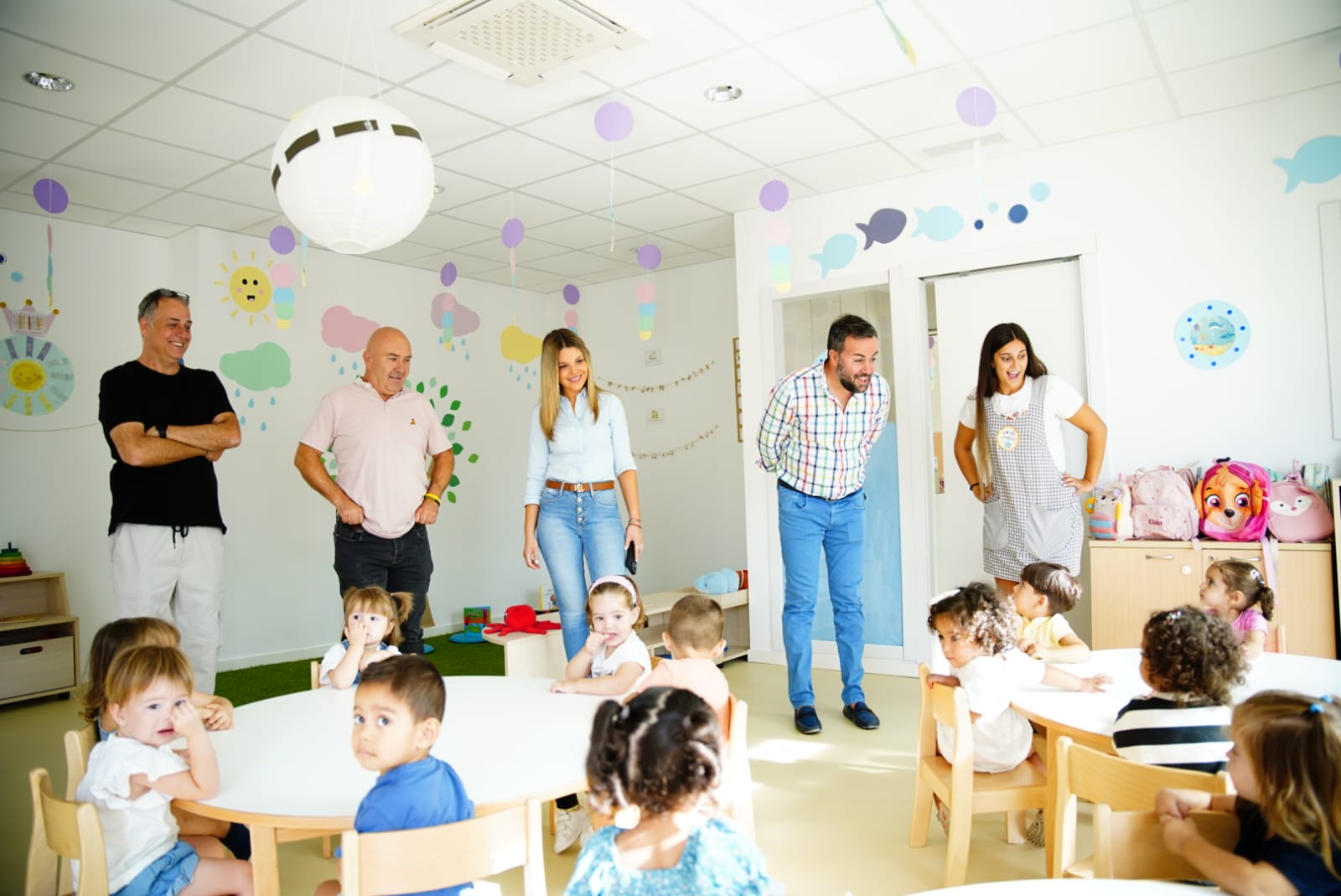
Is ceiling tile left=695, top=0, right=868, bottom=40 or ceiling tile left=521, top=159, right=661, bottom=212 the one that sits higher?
ceiling tile left=521, top=159, right=661, bottom=212

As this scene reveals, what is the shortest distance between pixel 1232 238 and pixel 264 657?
533 centimetres

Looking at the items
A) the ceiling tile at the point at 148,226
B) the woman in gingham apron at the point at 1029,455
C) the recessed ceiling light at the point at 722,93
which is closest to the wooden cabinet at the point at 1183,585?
the woman in gingham apron at the point at 1029,455

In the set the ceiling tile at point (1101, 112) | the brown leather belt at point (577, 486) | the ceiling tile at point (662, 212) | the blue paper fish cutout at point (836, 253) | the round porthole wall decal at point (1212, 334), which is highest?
the ceiling tile at point (662, 212)

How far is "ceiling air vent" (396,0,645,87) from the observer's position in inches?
106

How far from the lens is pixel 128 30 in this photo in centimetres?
282

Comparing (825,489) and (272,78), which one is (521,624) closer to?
(825,489)

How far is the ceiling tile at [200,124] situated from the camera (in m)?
3.37

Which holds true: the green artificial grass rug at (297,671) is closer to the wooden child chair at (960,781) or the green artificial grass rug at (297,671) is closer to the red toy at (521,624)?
the red toy at (521,624)

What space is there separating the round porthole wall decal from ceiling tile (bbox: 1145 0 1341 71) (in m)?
1.04

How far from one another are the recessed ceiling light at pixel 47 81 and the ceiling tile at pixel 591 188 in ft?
6.23

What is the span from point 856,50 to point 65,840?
3069mm

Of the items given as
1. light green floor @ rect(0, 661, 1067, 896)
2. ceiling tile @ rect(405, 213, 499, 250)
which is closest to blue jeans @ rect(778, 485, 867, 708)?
light green floor @ rect(0, 661, 1067, 896)

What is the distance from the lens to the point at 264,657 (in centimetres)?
517

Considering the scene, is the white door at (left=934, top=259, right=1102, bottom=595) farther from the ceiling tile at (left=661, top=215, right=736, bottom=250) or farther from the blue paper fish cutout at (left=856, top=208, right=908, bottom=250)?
the ceiling tile at (left=661, top=215, right=736, bottom=250)
